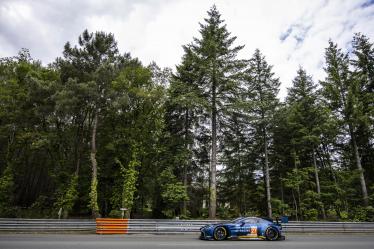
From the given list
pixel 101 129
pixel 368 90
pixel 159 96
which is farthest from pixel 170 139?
pixel 368 90

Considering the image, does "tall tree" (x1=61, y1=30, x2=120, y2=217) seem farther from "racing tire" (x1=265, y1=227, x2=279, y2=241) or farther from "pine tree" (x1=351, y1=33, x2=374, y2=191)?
"pine tree" (x1=351, y1=33, x2=374, y2=191)

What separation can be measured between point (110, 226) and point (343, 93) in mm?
24454

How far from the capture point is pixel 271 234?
1203 cm

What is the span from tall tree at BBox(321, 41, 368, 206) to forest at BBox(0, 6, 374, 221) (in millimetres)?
100

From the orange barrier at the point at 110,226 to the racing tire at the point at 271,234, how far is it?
797 cm

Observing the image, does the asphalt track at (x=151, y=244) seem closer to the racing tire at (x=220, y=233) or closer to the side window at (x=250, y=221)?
the racing tire at (x=220, y=233)

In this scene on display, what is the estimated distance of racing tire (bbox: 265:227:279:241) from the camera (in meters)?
12.0

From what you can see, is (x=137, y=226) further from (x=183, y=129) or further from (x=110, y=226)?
(x=183, y=129)

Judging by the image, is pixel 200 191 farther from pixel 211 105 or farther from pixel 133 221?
pixel 133 221

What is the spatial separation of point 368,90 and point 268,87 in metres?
10.4

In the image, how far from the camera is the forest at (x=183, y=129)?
70.3 feet

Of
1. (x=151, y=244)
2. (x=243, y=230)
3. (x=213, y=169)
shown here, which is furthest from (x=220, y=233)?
(x=213, y=169)

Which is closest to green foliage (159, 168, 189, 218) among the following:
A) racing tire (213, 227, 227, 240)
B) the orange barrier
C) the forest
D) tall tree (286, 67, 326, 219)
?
the forest

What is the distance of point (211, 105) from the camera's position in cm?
2225
